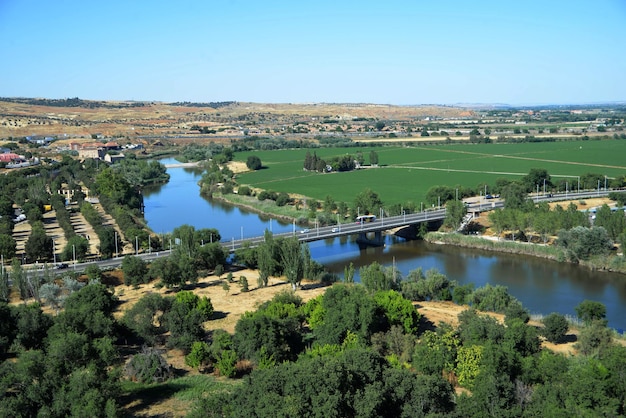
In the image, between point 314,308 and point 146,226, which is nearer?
point 314,308

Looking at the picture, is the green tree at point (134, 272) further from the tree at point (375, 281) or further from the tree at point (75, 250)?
the tree at point (375, 281)

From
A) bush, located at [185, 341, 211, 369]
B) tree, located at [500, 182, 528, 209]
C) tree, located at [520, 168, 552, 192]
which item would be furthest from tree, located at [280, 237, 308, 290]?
tree, located at [520, 168, 552, 192]

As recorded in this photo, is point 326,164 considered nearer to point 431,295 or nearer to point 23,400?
point 431,295

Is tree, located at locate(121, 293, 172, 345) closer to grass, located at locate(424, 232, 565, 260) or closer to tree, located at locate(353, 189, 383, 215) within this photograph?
grass, located at locate(424, 232, 565, 260)

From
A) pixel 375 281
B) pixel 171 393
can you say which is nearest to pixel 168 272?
pixel 375 281

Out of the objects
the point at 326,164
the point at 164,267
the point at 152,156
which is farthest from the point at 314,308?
the point at 152,156

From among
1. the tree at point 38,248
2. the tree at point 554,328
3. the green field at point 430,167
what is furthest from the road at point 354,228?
the tree at point 554,328

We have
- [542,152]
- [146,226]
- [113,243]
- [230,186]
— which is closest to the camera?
[113,243]
